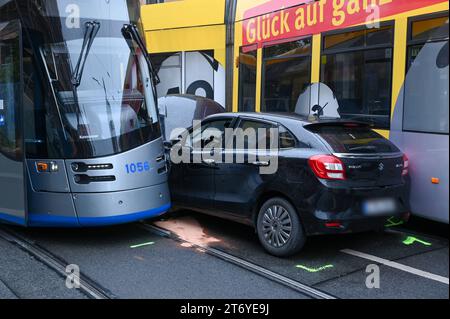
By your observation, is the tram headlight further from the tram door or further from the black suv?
the black suv

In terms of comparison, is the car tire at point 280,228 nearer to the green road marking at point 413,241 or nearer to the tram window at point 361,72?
the green road marking at point 413,241

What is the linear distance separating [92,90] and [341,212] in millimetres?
3043

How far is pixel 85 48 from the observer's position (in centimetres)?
579

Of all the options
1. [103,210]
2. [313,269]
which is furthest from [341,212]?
[103,210]

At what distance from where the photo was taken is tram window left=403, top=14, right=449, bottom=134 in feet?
18.8

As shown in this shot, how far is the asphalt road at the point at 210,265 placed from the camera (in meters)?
4.62

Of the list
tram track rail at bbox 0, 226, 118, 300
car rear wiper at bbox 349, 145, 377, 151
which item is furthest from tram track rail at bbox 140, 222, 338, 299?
car rear wiper at bbox 349, 145, 377, 151

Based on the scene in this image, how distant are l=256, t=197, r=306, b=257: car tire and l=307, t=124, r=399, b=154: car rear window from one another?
32.3 inches

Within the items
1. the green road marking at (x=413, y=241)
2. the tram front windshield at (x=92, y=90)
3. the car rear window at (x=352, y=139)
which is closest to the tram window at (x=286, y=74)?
the car rear window at (x=352, y=139)

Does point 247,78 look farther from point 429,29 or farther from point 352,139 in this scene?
point 352,139

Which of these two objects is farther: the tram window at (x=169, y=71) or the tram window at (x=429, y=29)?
the tram window at (x=169, y=71)

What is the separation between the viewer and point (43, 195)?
585 cm

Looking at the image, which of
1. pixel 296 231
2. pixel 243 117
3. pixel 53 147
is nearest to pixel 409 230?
pixel 296 231

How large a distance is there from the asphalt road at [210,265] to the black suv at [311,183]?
1.28 feet
